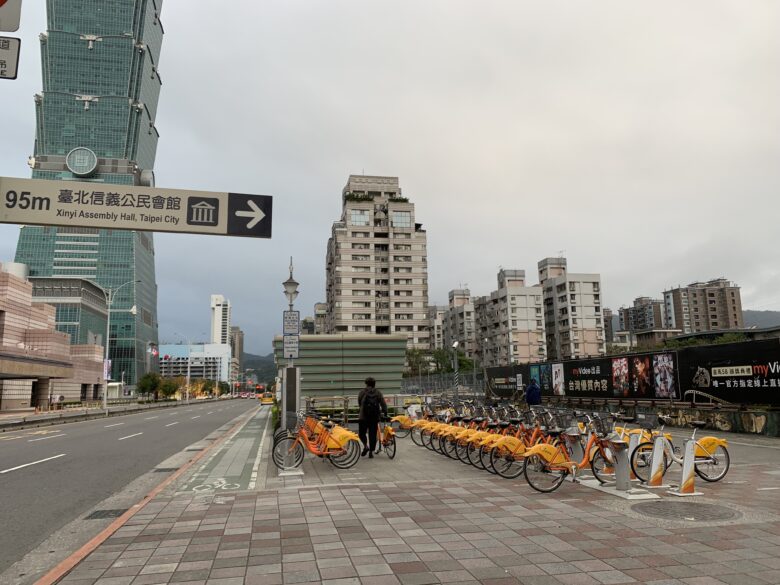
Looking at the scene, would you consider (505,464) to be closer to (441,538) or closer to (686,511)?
(686,511)

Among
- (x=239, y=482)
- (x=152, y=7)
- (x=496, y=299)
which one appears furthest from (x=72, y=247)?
(x=239, y=482)

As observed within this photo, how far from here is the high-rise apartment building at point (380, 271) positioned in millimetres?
81750

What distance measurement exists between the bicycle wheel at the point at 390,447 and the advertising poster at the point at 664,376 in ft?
37.9

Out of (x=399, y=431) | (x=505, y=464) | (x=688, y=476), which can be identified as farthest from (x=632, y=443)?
(x=399, y=431)

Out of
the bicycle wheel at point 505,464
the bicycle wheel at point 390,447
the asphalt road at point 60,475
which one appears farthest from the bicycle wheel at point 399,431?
the bicycle wheel at point 505,464

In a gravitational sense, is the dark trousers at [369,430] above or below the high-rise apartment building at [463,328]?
below

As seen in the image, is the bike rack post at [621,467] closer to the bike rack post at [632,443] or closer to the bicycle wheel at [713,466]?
the bike rack post at [632,443]

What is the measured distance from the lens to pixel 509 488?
8.40m

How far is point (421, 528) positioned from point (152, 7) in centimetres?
17539

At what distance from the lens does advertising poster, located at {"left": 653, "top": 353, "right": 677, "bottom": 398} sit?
18.3m

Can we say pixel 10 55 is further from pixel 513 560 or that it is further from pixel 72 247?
pixel 72 247

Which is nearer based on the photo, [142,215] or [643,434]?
[142,215]

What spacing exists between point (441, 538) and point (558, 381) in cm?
2261

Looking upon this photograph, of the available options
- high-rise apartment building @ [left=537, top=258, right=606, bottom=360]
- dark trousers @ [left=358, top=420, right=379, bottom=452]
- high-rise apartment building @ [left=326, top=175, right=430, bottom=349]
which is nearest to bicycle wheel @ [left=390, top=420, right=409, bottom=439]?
dark trousers @ [left=358, top=420, right=379, bottom=452]
